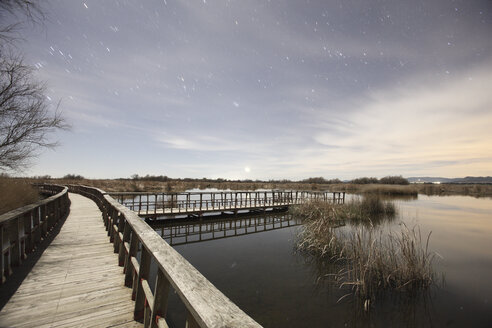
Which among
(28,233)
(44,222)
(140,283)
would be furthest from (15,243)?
(140,283)

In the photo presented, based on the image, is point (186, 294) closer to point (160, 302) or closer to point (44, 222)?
point (160, 302)

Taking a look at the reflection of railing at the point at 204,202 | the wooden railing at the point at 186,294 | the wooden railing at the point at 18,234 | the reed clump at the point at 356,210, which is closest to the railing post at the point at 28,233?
the wooden railing at the point at 18,234

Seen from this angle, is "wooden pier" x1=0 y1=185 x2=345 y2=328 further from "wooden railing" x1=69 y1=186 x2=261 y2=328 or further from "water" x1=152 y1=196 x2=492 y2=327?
"water" x1=152 y1=196 x2=492 y2=327

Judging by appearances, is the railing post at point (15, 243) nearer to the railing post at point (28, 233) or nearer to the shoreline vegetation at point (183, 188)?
the railing post at point (28, 233)

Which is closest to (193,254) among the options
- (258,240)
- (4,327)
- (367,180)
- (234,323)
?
(258,240)

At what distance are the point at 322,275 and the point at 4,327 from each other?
850 cm

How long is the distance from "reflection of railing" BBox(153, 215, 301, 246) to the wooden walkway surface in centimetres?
716

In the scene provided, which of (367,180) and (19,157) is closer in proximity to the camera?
(19,157)

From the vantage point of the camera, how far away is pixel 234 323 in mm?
986

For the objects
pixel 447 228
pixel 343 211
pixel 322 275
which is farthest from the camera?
pixel 343 211

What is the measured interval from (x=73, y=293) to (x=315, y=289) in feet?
22.1

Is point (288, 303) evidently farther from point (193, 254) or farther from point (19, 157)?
point (19, 157)

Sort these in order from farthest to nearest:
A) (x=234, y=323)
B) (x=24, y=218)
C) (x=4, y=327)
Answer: (x=24, y=218) < (x=4, y=327) < (x=234, y=323)

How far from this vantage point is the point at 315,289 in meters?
7.36
